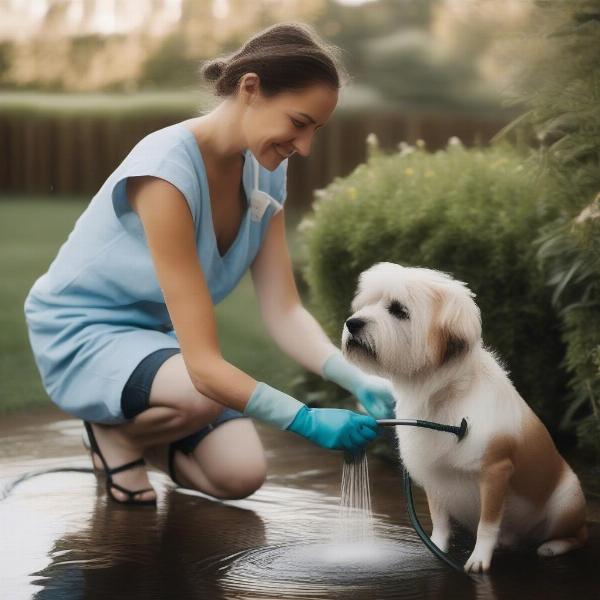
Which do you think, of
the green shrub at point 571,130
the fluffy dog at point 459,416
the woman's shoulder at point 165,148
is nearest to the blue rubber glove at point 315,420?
the fluffy dog at point 459,416

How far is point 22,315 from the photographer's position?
10781 mm

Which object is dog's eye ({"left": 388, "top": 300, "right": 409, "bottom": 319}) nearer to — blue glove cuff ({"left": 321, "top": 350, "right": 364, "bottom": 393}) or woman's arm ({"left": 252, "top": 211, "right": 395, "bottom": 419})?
blue glove cuff ({"left": 321, "top": 350, "right": 364, "bottom": 393})

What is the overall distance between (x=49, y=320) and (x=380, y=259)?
5.86 feet

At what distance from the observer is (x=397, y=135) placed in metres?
15.8

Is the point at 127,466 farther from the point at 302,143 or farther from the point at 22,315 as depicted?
the point at 22,315

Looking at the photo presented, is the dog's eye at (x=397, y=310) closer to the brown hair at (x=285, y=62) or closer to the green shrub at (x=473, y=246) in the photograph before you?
the brown hair at (x=285, y=62)

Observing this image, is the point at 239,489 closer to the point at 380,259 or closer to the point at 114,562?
the point at 114,562

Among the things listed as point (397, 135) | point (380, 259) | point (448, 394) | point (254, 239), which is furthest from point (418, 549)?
point (397, 135)

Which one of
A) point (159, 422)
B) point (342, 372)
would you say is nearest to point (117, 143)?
point (159, 422)

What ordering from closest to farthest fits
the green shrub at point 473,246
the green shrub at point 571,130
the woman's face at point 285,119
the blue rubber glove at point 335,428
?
the blue rubber glove at point 335,428 < the woman's face at point 285,119 < the green shrub at point 571,130 < the green shrub at point 473,246

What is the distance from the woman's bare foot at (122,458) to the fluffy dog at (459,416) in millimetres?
1221

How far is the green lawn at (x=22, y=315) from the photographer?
7586 millimetres

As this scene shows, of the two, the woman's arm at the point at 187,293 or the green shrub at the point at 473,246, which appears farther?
the green shrub at the point at 473,246

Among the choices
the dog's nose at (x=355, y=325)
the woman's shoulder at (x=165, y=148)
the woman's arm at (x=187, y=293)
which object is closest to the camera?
the dog's nose at (x=355, y=325)
